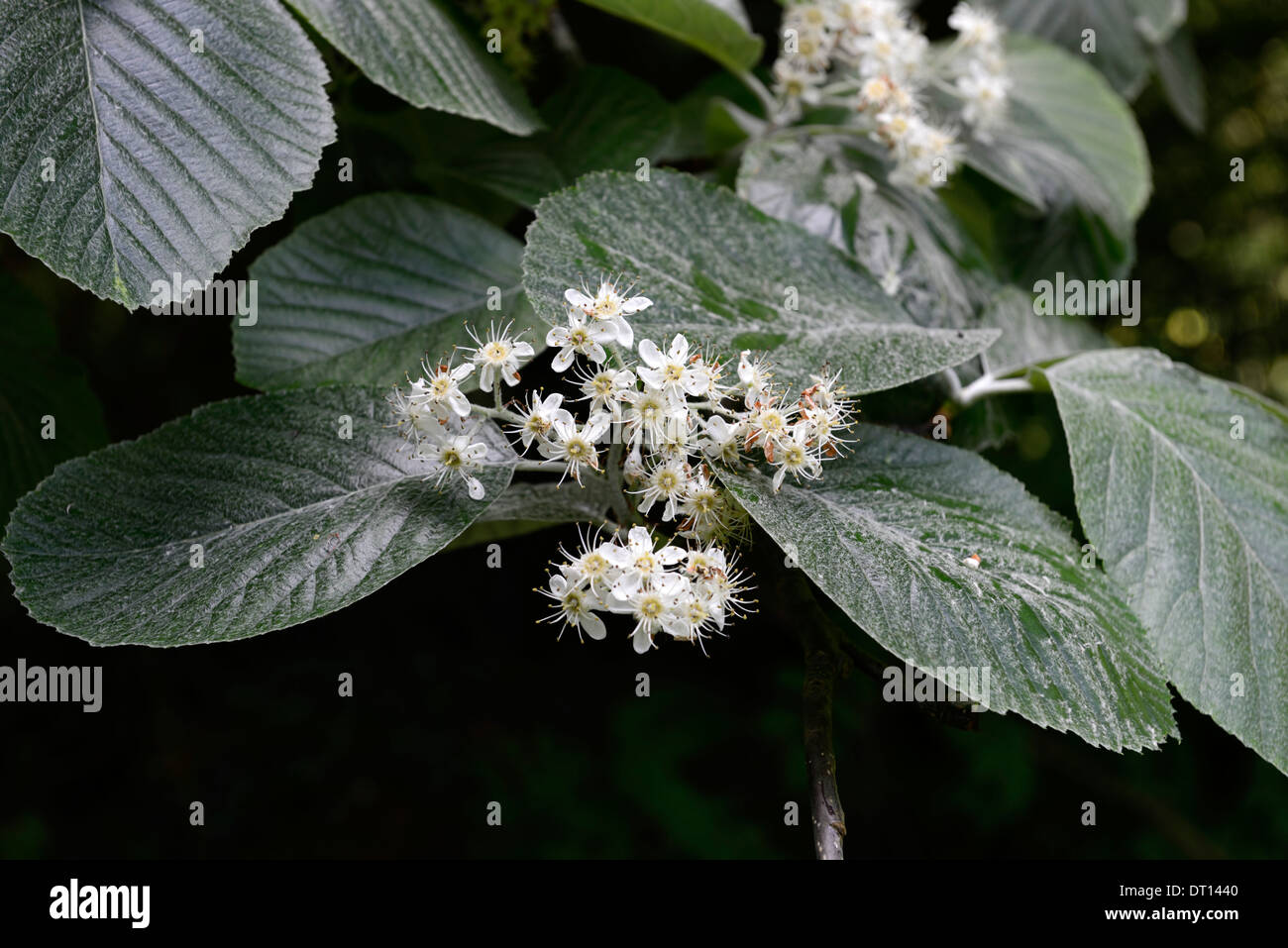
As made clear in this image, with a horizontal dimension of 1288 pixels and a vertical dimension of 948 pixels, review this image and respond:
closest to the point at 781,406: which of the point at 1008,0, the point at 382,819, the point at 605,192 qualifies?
the point at 605,192

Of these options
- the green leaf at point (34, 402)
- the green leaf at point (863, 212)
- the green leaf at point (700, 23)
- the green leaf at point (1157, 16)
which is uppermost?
the green leaf at point (1157, 16)

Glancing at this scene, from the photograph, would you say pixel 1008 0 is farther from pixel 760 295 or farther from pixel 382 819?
pixel 382 819

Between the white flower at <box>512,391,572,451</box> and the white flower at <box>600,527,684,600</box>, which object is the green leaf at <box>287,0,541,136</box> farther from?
the white flower at <box>600,527,684,600</box>

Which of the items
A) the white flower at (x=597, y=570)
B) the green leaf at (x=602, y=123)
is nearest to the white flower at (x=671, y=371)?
the white flower at (x=597, y=570)

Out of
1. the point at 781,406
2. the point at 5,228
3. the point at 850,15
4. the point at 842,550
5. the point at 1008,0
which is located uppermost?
the point at 1008,0

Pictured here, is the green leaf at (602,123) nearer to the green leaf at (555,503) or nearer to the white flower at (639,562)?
the green leaf at (555,503)
